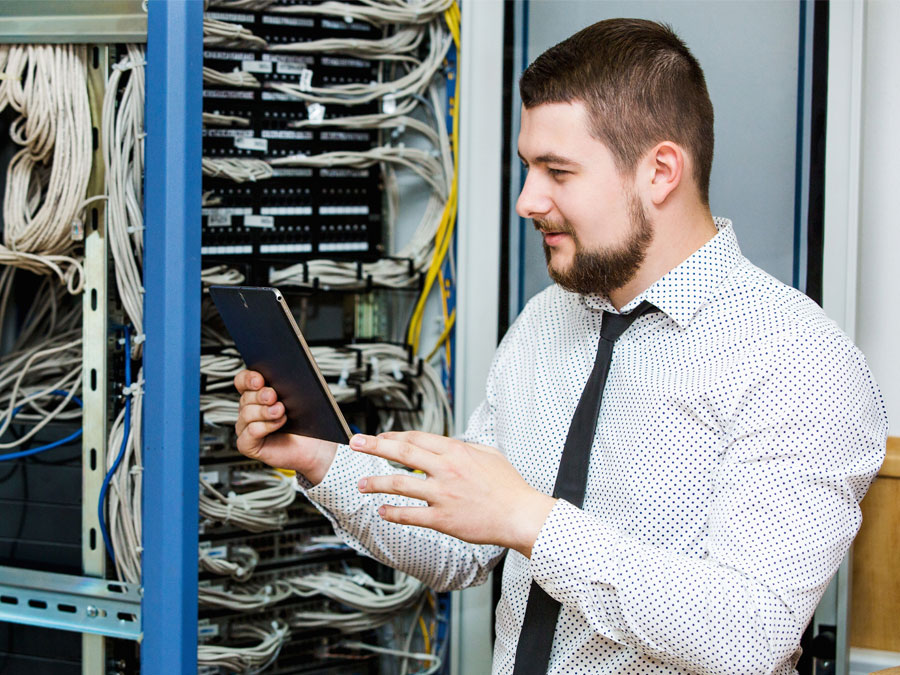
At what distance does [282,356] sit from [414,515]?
0.26 metres

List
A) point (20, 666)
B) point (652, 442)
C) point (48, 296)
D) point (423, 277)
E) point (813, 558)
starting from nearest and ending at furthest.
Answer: point (813, 558) < point (652, 442) < point (20, 666) < point (48, 296) < point (423, 277)

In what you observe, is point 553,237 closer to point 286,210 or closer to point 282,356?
point 282,356

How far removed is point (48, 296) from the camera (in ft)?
5.47

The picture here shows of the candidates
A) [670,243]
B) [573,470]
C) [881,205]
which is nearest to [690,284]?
[670,243]

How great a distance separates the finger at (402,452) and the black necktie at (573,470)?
26cm

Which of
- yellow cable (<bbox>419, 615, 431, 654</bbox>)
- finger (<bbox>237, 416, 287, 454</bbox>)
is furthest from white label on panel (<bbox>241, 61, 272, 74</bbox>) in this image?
yellow cable (<bbox>419, 615, 431, 654</bbox>)

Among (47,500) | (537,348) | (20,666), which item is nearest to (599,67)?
(537,348)

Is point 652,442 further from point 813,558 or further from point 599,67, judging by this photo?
point 599,67

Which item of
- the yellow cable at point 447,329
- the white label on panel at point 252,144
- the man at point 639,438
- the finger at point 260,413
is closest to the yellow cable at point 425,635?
the man at point 639,438

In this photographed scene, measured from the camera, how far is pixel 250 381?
47.1 inches

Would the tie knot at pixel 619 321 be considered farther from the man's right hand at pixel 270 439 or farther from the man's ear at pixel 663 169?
the man's right hand at pixel 270 439

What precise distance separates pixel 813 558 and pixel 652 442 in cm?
24

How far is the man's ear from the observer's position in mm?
1157

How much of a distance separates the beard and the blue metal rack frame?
47cm
